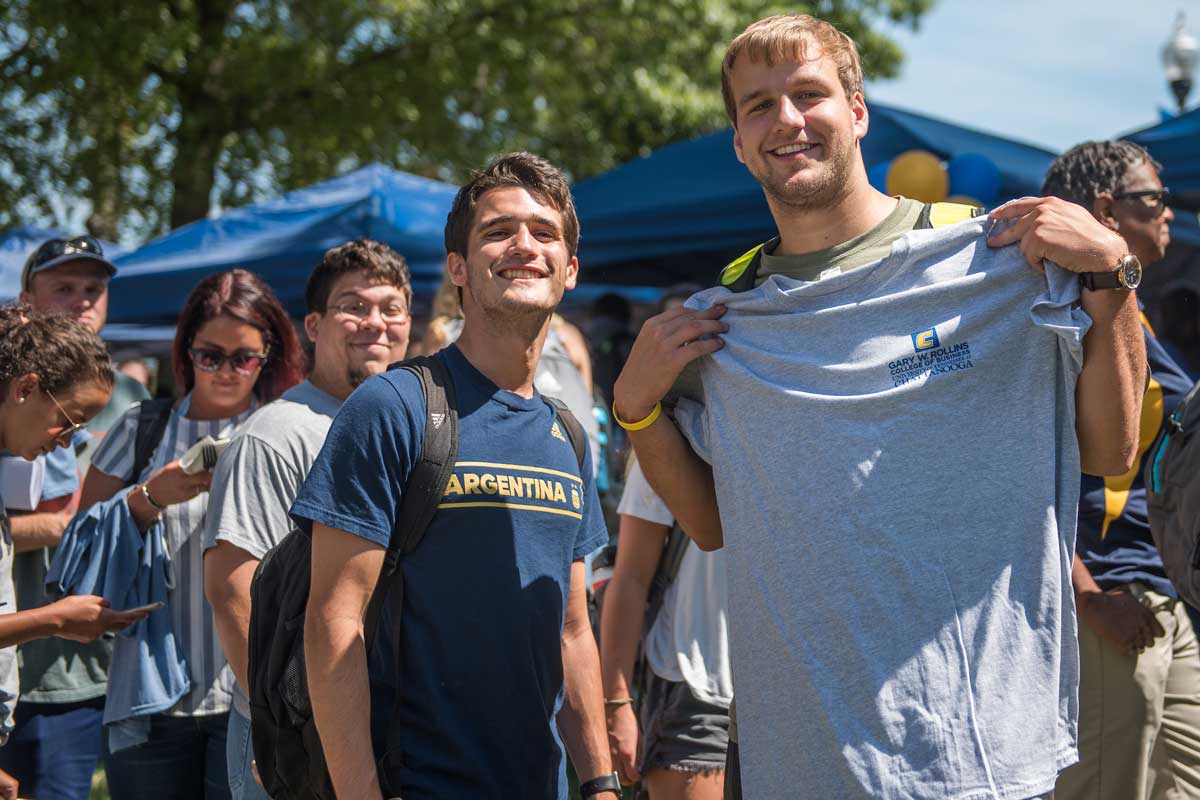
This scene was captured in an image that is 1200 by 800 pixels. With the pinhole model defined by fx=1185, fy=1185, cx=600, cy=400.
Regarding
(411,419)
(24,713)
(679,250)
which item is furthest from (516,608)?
(679,250)

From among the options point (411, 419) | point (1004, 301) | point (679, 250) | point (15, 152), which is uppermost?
point (15, 152)

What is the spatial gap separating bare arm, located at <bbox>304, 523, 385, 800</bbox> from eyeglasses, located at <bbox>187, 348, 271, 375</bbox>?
157 centimetres

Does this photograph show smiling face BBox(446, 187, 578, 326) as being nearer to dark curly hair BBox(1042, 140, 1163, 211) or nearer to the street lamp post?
dark curly hair BBox(1042, 140, 1163, 211)

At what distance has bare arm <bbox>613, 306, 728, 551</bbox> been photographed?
2361 millimetres

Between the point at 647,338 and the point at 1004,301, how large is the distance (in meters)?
0.68

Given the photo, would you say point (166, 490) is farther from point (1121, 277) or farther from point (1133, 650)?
point (1133, 650)

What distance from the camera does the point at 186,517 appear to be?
355 cm

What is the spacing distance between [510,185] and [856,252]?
31.4 inches

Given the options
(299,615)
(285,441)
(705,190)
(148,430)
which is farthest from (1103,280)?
(705,190)

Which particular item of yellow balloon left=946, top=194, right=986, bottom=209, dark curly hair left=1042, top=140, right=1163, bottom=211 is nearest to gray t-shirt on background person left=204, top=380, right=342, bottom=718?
dark curly hair left=1042, top=140, right=1163, bottom=211

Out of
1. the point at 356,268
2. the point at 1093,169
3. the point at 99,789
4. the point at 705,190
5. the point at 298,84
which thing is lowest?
the point at 99,789

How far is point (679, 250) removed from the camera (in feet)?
23.3

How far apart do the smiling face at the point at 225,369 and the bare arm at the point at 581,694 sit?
1469mm

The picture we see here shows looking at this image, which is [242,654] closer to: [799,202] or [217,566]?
[217,566]
